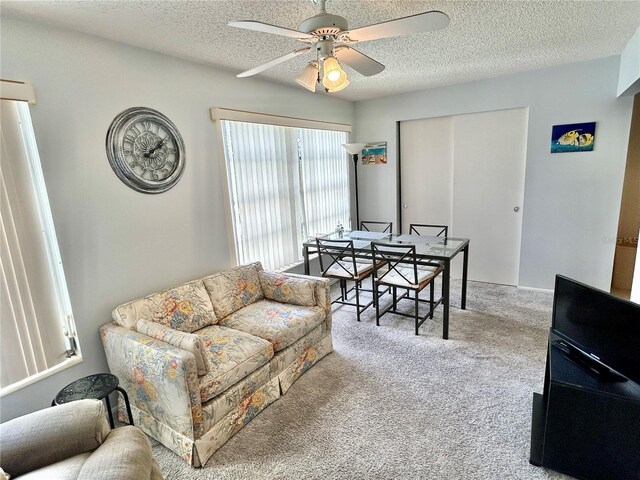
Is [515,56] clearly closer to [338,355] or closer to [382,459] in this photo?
[338,355]

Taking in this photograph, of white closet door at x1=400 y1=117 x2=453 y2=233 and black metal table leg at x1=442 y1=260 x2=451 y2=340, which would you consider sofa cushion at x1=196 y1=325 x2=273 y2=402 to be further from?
white closet door at x1=400 y1=117 x2=453 y2=233

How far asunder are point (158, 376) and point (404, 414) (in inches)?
58.5

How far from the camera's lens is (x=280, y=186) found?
3.67 metres

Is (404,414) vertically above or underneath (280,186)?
underneath

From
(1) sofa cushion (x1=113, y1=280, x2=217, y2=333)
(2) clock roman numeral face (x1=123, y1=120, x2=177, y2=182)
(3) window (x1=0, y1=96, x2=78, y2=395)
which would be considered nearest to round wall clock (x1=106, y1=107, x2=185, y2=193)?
(2) clock roman numeral face (x1=123, y1=120, x2=177, y2=182)

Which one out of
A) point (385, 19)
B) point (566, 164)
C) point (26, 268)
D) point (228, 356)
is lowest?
point (228, 356)

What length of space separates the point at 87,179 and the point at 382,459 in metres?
2.38

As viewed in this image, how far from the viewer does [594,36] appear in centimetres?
261

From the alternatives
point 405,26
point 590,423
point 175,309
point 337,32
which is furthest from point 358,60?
point 590,423

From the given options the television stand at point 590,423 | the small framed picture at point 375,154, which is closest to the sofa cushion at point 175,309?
the television stand at point 590,423

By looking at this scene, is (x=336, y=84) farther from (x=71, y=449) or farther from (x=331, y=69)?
(x=71, y=449)

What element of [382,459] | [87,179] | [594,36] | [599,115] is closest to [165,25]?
[87,179]

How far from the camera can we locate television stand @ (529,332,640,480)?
150cm

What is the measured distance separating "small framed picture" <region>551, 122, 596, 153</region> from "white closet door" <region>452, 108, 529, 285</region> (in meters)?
0.30
